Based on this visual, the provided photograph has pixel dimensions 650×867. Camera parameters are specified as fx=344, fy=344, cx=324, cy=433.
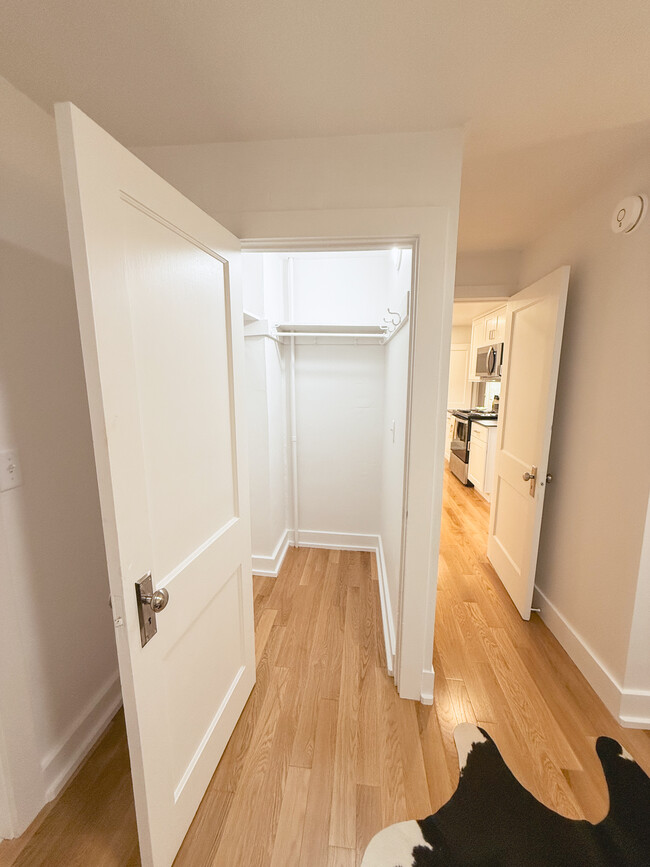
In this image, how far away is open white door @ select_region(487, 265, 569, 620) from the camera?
6.27 feet

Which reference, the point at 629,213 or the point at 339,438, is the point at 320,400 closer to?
the point at 339,438

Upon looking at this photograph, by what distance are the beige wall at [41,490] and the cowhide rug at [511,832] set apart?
113 cm

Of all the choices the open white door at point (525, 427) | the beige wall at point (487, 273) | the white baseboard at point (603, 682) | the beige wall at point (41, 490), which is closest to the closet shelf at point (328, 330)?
the beige wall at point (487, 273)

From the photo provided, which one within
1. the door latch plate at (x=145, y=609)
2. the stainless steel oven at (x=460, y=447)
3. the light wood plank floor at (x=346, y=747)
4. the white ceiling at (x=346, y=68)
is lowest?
the light wood plank floor at (x=346, y=747)

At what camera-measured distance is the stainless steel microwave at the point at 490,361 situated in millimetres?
4395

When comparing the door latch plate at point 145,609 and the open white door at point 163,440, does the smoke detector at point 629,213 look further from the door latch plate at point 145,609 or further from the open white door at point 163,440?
the door latch plate at point 145,609

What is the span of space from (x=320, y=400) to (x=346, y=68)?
1991 mm

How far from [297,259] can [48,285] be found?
1.85 m

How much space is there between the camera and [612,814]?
116cm

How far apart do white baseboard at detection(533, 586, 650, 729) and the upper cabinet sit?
3.19m

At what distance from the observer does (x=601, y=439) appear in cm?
168

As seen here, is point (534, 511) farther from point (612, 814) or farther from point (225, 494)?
point (225, 494)

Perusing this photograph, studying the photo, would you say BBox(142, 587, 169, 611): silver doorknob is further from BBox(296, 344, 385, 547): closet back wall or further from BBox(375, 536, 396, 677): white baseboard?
BBox(296, 344, 385, 547): closet back wall

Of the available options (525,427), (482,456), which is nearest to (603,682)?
(525,427)
